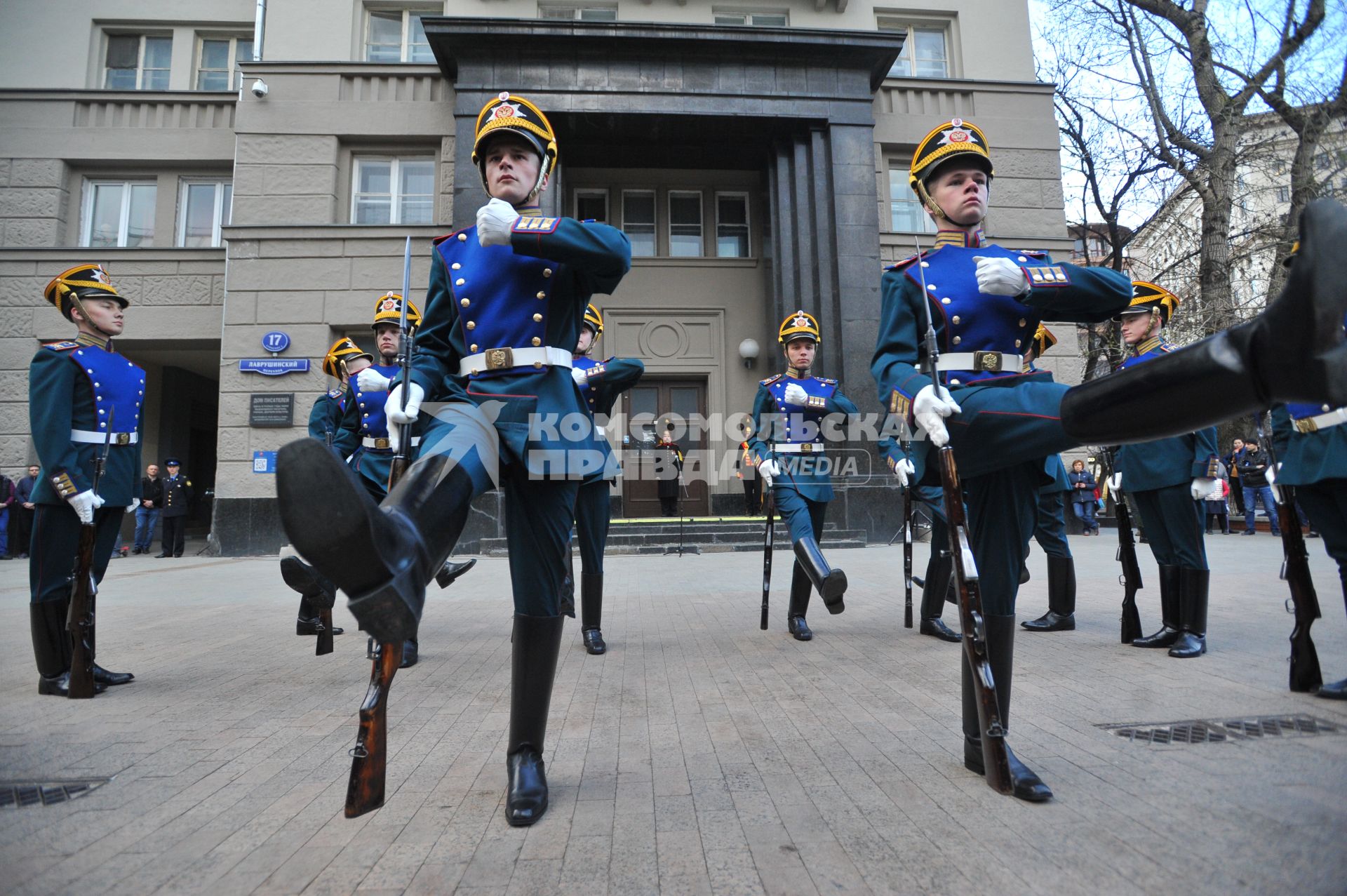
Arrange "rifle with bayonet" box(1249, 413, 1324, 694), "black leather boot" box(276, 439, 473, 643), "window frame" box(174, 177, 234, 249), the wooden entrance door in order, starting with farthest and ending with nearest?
the wooden entrance door → "window frame" box(174, 177, 234, 249) → "rifle with bayonet" box(1249, 413, 1324, 694) → "black leather boot" box(276, 439, 473, 643)

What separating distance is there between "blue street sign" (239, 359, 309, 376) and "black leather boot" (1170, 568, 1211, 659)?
1326cm

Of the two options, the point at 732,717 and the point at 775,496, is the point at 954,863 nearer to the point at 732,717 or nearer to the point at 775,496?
the point at 732,717

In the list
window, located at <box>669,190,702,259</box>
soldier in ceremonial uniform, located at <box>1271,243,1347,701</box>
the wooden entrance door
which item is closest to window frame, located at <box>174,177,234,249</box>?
the wooden entrance door

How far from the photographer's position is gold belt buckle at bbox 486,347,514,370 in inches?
95.7

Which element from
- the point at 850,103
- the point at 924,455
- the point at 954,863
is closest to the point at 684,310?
the point at 850,103

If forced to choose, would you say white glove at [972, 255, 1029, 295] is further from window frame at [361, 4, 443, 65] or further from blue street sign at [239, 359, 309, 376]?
window frame at [361, 4, 443, 65]

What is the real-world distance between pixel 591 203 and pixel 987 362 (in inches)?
606

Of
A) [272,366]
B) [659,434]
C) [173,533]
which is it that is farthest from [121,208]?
[659,434]

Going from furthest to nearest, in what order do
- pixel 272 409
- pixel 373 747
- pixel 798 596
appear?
pixel 272 409 < pixel 798 596 < pixel 373 747

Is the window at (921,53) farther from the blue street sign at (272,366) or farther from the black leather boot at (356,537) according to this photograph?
the black leather boot at (356,537)

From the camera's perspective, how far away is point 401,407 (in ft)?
7.75

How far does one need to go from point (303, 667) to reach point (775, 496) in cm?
337

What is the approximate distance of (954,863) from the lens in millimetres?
1815

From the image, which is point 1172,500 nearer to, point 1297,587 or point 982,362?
point 1297,587
